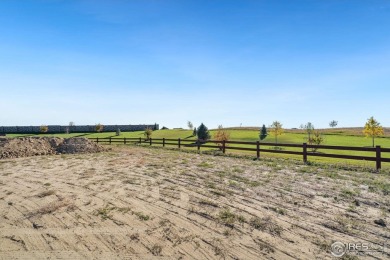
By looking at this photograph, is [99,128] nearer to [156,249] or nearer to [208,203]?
[208,203]

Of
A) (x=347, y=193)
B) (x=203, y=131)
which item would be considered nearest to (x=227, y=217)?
(x=347, y=193)

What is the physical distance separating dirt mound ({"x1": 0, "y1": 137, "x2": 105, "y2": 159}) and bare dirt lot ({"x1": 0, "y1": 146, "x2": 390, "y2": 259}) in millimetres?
13786

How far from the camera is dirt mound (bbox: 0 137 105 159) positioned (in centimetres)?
2315

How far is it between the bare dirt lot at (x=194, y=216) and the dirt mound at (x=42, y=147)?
1379 centimetres

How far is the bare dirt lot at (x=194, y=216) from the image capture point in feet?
17.4

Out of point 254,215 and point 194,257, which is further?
point 254,215

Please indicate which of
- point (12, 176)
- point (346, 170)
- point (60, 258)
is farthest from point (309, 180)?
point (12, 176)

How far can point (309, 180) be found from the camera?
10445mm

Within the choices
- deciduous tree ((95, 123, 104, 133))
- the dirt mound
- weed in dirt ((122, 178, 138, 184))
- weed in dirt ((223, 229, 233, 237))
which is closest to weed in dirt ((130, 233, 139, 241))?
weed in dirt ((223, 229, 233, 237))

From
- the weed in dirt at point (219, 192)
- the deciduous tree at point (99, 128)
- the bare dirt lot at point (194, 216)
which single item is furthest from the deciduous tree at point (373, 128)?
the deciduous tree at point (99, 128)

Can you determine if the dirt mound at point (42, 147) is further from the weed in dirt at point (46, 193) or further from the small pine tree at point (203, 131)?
the small pine tree at point (203, 131)

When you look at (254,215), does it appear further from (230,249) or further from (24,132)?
(24,132)

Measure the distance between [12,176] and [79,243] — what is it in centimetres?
973

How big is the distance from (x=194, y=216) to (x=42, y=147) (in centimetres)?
2416
